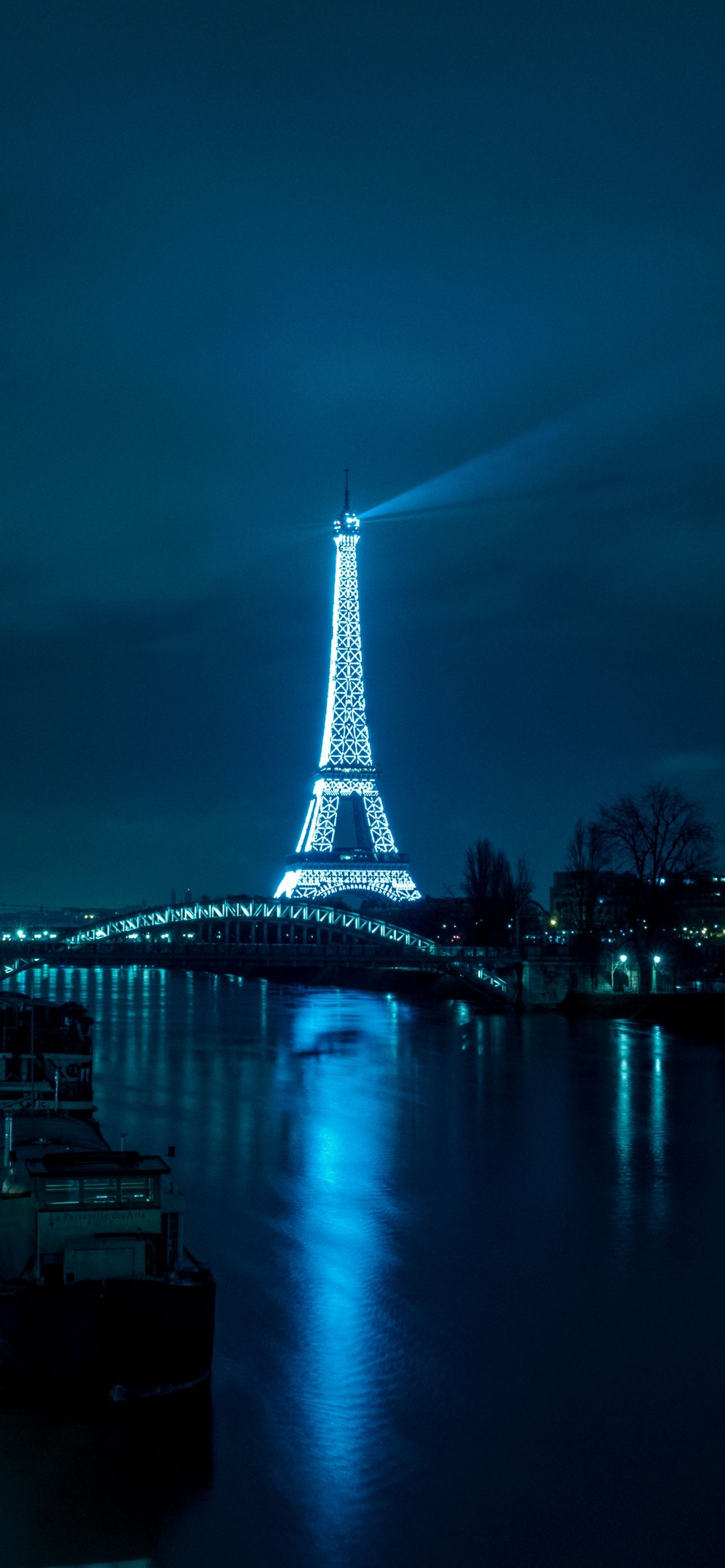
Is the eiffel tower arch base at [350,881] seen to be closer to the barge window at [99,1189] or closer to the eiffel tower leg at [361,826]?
the eiffel tower leg at [361,826]

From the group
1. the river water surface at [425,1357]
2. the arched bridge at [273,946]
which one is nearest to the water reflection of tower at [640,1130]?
the river water surface at [425,1357]

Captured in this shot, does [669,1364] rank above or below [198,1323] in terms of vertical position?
below

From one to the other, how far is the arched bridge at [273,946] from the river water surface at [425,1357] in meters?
18.3

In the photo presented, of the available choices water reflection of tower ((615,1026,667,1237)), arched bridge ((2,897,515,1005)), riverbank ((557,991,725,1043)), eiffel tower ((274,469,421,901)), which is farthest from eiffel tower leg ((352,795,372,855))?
water reflection of tower ((615,1026,667,1237))

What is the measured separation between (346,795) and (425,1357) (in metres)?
89.2

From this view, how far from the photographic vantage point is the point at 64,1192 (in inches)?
496

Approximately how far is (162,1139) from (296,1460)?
15738 millimetres

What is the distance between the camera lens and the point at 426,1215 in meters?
21.1

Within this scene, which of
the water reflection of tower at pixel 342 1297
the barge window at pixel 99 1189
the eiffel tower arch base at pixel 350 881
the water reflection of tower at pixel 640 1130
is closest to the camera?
the water reflection of tower at pixel 342 1297

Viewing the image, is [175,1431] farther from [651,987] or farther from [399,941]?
[399,941]

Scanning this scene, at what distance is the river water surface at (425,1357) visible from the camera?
1046 cm

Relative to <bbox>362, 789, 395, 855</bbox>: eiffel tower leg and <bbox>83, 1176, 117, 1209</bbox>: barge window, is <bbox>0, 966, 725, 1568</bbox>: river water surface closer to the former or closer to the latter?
<bbox>83, 1176, 117, 1209</bbox>: barge window

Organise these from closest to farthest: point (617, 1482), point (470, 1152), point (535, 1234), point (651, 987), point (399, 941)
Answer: point (617, 1482), point (535, 1234), point (470, 1152), point (651, 987), point (399, 941)

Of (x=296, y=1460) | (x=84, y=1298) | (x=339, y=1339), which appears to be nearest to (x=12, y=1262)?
(x=84, y=1298)
